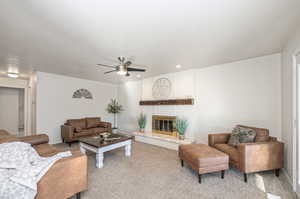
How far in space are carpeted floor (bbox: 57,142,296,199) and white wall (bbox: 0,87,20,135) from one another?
6.20 metres

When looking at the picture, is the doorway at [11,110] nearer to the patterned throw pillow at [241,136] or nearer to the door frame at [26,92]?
the door frame at [26,92]

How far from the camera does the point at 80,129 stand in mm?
Answer: 4637

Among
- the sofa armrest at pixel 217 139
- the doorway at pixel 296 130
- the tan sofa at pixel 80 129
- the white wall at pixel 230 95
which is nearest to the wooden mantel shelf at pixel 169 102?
the white wall at pixel 230 95

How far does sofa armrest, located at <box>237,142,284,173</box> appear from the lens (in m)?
2.26

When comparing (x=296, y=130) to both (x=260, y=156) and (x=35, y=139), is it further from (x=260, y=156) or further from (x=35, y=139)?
(x=35, y=139)

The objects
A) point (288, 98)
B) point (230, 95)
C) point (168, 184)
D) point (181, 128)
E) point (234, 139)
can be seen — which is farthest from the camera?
point (181, 128)

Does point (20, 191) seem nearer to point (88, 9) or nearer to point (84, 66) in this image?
point (88, 9)

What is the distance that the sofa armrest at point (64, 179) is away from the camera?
1482 millimetres

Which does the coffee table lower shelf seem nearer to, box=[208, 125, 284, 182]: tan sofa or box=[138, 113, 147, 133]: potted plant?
box=[138, 113, 147, 133]: potted plant

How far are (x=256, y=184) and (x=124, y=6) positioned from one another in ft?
11.1

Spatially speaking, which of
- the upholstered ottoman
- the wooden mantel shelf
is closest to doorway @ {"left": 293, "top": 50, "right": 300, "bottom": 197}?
the upholstered ottoman

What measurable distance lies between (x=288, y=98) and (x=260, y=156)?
123 cm

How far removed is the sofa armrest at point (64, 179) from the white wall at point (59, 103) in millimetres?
3716

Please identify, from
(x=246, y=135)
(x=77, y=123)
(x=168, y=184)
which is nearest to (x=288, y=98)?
(x=246, y=135)
